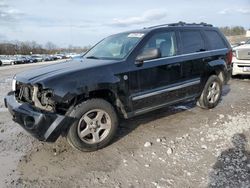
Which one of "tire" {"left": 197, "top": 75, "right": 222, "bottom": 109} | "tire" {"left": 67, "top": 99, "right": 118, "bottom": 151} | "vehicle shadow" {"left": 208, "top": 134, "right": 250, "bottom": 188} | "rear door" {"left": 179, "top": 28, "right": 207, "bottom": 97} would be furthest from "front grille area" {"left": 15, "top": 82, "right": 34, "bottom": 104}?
"tire" {"left": 197, "top": 75, "right": 222, "bottom": 109}

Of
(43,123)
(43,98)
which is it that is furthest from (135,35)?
Result: (43,123)

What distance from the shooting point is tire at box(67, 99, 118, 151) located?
3799mm

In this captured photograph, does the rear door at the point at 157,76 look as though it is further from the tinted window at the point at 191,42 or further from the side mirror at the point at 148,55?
the tinted window at the point at 191,42

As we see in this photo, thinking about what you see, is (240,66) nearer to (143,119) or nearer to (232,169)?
(143,119)

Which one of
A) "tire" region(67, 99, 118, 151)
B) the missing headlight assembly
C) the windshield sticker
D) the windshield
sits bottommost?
"tire" region(67, 99, 118, 151)

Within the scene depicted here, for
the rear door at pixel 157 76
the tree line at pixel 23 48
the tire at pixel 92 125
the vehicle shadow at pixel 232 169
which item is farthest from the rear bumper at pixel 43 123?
the tree line at pixel 23 48

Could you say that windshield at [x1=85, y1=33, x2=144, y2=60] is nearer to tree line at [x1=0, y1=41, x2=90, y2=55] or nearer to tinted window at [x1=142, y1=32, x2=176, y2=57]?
tinted window at [x1=142, y1=32, x2=176, y2=57]

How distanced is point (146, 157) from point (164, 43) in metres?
2.25

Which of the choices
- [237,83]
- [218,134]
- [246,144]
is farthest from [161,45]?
[237,83]

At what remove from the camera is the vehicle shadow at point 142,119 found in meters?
4.84

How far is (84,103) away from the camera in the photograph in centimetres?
384

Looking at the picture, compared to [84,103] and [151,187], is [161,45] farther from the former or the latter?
[151,187]

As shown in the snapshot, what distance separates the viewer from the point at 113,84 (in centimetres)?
407

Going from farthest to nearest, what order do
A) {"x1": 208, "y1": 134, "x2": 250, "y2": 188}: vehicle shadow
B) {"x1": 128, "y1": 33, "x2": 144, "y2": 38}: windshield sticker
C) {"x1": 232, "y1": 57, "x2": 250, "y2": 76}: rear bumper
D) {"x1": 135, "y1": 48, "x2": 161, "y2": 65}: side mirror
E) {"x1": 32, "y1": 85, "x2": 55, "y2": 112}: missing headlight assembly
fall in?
{"x1": 232, "y1": 57, "x2": 250, "y2": 76}: rear bumper
{"x1": 128, "y1": 33, "x2": 144, "y2": 38}: windshield sticker
{"x1": 135, "y1": 48, "x2": 161, "y2": 65}: side mirror
{"x1": 32, "y1": 85, "x2": 55, "y2": 112}: missing headlight assembly
{"x1": 208, "y1": 134, "x2": 250, "y2": 188}: vehicle shadow
